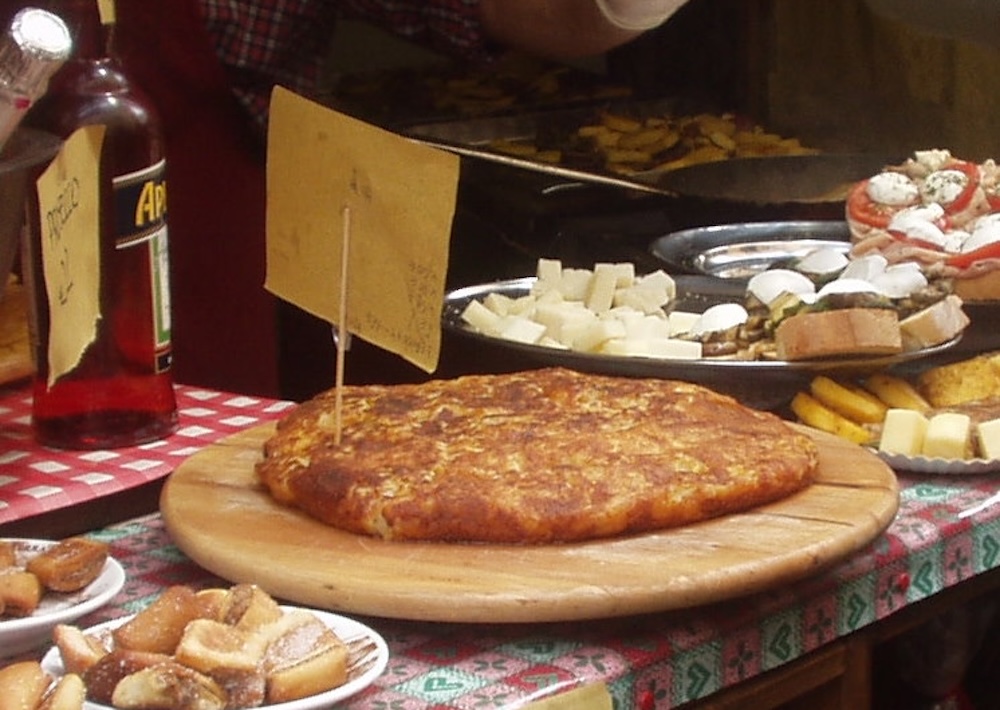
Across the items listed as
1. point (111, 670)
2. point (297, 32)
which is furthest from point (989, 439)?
point (297, 32)

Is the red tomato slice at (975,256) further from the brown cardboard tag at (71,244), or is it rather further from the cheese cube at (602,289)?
the brown cardboard tag at (71,244)

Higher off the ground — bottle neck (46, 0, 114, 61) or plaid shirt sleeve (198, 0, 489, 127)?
bottle neck (46, 0, 114, 61)

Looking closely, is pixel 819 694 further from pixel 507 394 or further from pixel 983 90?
pixel 983 90

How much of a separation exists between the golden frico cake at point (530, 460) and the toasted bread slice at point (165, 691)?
1.00 feet

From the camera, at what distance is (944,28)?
3.25 m

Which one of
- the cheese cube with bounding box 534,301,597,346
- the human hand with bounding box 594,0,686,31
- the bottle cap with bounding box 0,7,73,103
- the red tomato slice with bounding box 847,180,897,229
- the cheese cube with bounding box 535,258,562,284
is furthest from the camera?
the human hand with bounding box 594,0,686,31

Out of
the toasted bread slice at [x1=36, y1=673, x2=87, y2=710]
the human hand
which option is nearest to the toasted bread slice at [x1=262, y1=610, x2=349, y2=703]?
the toasted bread slice at [x1=36, y1=673, x2=87, y2=710]

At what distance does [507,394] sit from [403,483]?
0.80ft

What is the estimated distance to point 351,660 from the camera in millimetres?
1126

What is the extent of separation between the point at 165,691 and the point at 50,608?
220mm

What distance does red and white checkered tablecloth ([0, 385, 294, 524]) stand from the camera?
4.96 feet

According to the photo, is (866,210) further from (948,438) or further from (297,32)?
(297,32)

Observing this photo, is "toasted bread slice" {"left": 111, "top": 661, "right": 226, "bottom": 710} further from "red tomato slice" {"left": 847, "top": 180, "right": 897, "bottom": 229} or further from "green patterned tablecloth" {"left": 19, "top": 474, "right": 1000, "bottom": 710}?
"red tomato slice" {"left": 847, "top": 180, "right": 897, "bottom": 229}

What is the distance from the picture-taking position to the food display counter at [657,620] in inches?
47.5
